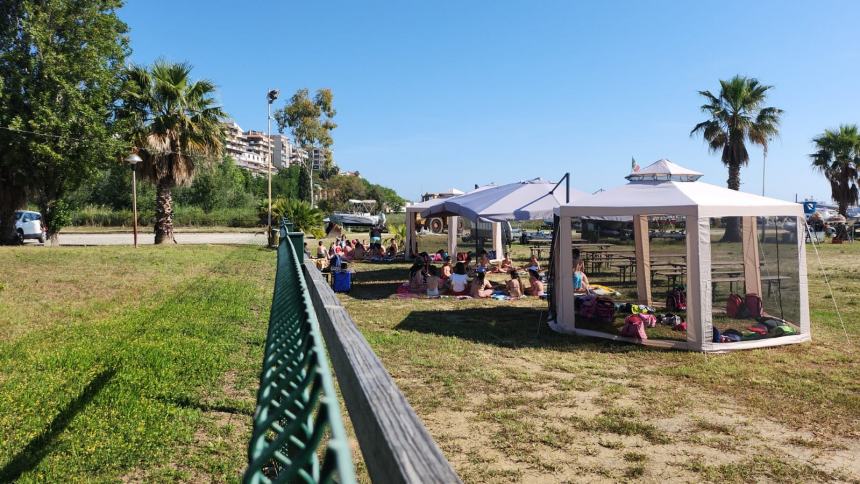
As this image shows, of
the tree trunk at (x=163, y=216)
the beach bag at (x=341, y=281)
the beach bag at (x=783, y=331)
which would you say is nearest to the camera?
the beach bag at (x=783, y=331)

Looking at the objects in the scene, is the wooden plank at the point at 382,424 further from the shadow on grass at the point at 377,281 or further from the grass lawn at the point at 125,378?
the shadow on grass at the point at 377,281

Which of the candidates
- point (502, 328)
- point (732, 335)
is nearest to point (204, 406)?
point (502, 328)

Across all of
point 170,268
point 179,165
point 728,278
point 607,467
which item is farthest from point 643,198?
point 179,165

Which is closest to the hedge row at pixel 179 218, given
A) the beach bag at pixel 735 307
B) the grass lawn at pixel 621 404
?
the grass lawn at pixel 621 404

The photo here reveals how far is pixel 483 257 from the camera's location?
47.5 feet

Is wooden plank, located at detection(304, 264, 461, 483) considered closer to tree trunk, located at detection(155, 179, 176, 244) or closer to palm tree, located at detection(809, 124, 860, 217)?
tree trunk, located at detection(155, 179, 176, 244)

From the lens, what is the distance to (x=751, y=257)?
10.3 metres

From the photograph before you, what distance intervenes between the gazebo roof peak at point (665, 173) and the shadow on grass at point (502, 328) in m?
2.84

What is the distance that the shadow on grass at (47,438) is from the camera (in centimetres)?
359

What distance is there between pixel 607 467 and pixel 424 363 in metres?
3.20

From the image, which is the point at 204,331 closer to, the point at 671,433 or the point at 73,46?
the point at 671,433

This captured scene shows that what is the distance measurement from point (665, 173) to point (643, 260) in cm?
358

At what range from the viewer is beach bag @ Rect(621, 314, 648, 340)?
8.54 meters

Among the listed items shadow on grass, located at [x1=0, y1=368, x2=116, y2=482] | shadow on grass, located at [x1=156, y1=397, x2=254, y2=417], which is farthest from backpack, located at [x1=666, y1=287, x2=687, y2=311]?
shadow on grass, located at [x1=0, y1=368, x2=116, y2=482]
